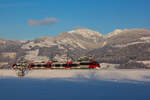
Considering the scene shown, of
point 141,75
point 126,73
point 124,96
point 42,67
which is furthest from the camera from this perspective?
point 42,67

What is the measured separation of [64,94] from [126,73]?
51.1 meters

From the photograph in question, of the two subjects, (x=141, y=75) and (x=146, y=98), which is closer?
(x=146, y=98)

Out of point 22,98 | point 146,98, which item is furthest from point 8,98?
point 146,98

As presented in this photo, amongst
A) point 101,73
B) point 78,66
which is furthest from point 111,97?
point 78,66

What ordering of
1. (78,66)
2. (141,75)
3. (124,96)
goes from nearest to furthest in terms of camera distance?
(124,96), (141,75), (78,66)

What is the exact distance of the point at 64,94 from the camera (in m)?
59.6

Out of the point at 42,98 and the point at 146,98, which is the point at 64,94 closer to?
the point at 42,98

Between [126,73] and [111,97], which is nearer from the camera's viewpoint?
[111,97]

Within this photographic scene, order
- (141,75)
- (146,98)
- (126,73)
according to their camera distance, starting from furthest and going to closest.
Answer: (126,73) → (141,75) → (146,98)

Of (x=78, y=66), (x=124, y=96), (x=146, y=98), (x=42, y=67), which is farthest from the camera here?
(x=42, y=67)

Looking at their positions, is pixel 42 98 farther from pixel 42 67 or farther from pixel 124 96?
pixel 42 67

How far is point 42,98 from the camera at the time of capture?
53938mm

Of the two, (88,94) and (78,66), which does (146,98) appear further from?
(78,66)

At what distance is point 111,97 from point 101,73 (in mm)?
54249
